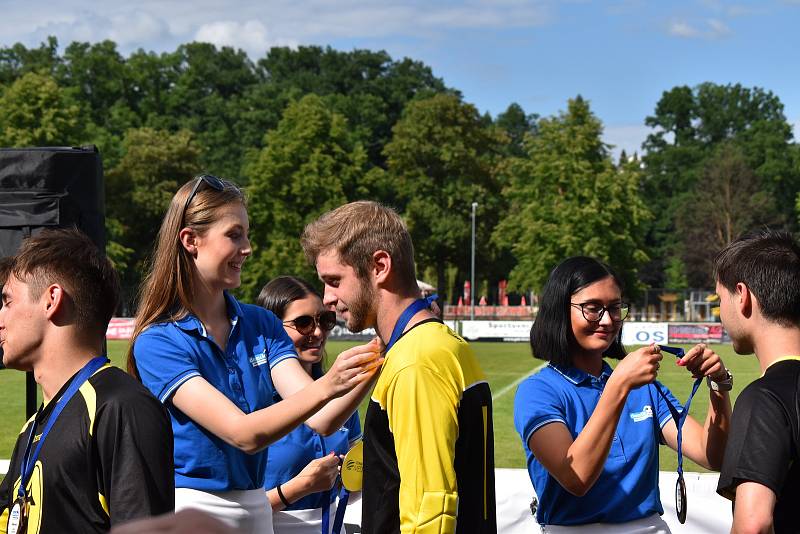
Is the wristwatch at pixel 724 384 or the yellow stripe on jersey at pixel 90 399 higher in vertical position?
the yellow stripe on jersey at pixel 90 399

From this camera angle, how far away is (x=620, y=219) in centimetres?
6006

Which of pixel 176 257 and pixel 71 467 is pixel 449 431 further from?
pixel 176 257

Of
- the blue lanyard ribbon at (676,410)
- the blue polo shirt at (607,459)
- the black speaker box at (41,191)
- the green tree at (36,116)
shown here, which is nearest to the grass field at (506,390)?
the black speaker box at (41,191)

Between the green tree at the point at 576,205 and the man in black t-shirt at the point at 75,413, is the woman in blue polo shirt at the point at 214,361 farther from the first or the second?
the green tree at the point at 576,205

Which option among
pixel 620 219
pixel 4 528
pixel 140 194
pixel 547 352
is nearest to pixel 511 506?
pixel 547 352

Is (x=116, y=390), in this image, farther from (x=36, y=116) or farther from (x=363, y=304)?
(x=36, y=116)

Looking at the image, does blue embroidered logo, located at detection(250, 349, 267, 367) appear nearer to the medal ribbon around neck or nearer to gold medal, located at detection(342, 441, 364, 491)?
gold medal, located at detection(342, 441, 364, 491)

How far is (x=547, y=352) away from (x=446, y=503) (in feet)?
5.16

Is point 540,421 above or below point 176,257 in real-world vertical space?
below

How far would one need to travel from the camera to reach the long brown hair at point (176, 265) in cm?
387

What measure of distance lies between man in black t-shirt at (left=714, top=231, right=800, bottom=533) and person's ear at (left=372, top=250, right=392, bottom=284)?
108 cm

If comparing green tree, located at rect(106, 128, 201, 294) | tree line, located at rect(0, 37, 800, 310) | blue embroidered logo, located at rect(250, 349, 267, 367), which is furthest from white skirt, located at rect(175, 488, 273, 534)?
green tree, located at rect(106, 128, 201, 294)

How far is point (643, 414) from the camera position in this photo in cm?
432

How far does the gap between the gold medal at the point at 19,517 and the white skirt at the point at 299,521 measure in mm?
2254
